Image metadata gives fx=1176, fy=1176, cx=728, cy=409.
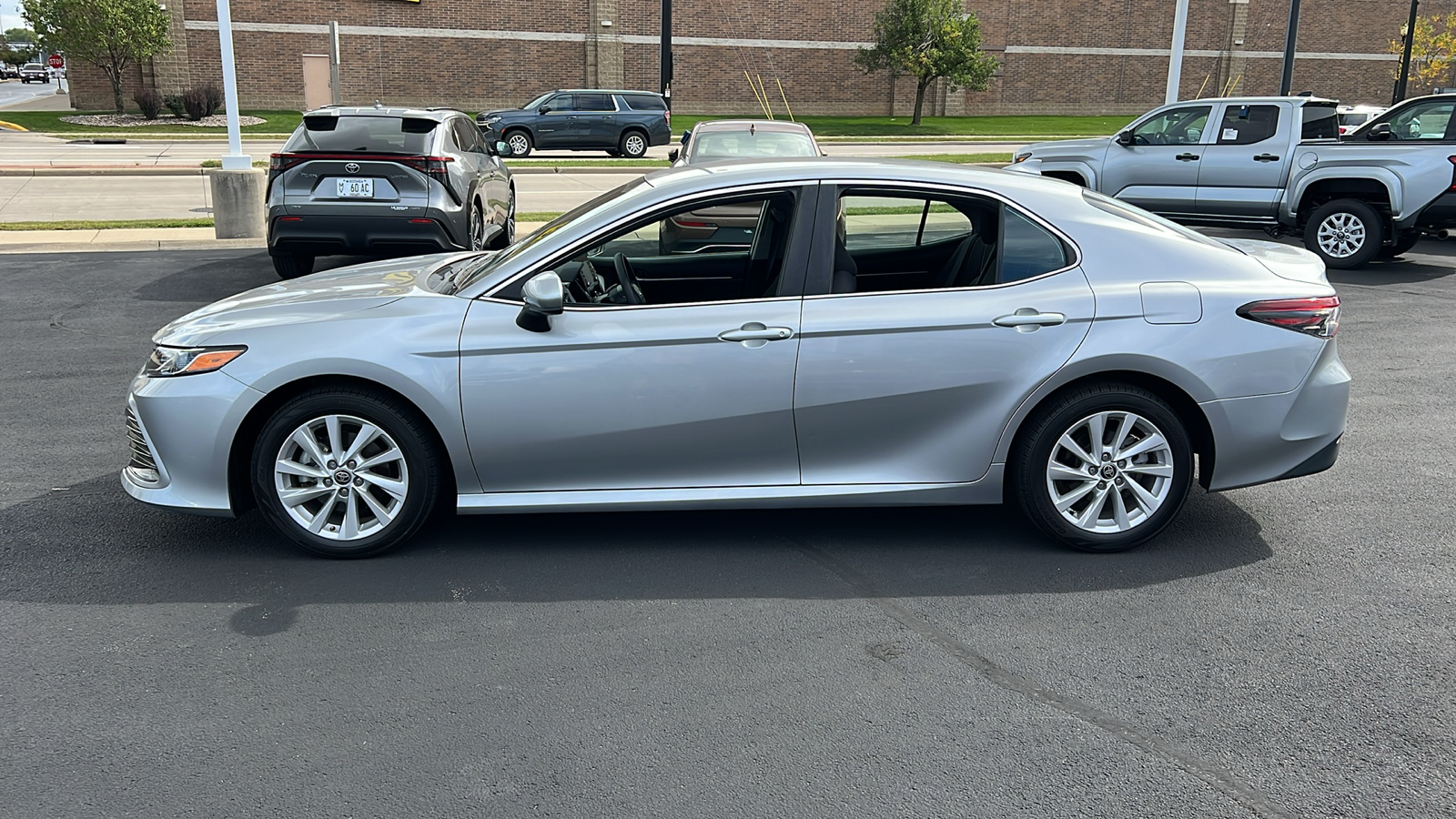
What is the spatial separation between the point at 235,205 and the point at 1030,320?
12.4 m

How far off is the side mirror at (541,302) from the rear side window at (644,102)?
27.7 m

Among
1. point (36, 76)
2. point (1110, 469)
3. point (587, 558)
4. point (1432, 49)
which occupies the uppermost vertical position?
point (1432, 49)

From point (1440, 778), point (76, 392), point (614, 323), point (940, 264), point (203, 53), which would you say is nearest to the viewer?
point (1440, 778)

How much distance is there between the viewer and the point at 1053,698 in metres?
3.80

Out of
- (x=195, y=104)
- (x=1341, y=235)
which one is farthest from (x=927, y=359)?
(x=195, y=104)

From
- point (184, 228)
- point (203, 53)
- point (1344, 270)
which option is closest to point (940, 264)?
point (1344, 270)

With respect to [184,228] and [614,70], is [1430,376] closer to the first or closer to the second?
[184,228]

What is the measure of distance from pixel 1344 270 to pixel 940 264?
10.1 metres

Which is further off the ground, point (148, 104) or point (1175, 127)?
point (1175, 127)

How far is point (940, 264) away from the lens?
5.66 metres

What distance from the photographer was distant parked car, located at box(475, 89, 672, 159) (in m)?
30.4

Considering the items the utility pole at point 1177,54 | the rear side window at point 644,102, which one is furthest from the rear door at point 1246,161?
the rear side window at point 644,102

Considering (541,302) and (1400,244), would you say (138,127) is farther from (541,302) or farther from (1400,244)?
(541,302)

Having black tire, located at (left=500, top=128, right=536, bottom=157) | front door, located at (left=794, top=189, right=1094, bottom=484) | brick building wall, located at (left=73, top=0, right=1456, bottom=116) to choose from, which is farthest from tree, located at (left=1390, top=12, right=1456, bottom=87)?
front door, located at (left=794, top=189, right=1094, bottom=484)
